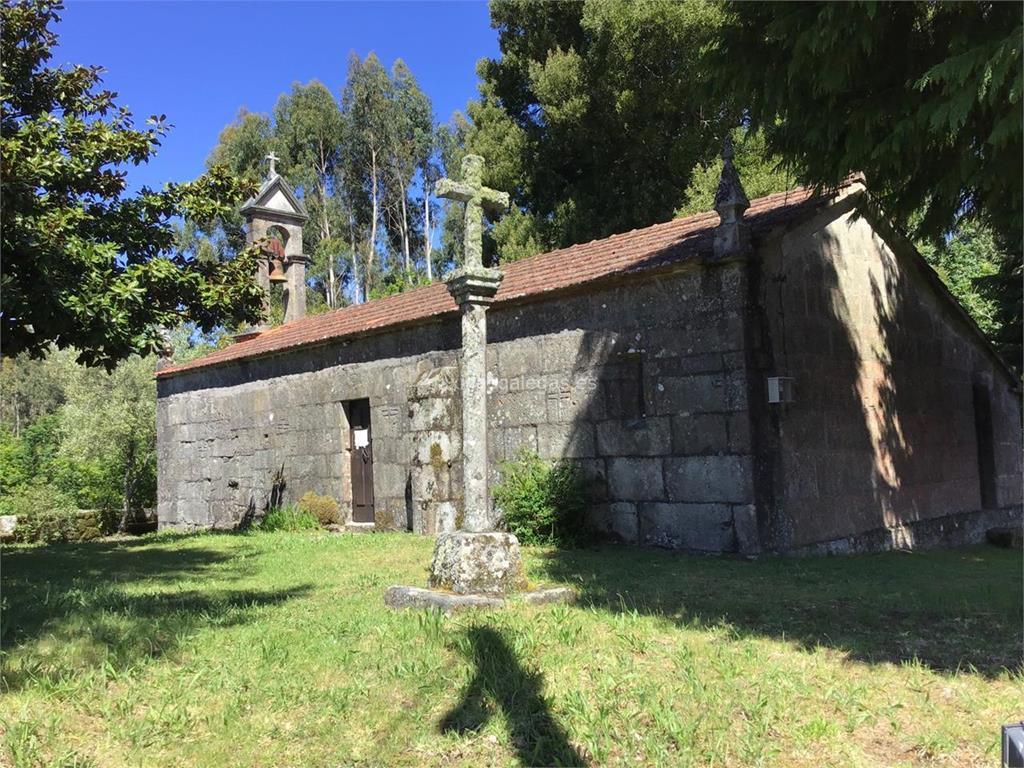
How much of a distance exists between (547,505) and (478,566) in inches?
168

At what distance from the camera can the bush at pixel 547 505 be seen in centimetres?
1014

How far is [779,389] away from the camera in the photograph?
29.7ft

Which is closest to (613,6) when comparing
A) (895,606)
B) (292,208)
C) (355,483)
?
(292,208)

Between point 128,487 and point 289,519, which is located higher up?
point 128,487

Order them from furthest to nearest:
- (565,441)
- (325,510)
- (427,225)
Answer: (427,225) < (325,510) < (565,441)

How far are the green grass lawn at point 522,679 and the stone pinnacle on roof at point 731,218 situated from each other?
3.90m

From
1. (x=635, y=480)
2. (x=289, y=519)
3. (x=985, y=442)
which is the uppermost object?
(x=985, y=442)

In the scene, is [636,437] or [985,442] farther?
[985,442]

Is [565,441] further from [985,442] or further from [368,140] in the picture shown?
[368,140]

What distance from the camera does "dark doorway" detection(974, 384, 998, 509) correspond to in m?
13.3

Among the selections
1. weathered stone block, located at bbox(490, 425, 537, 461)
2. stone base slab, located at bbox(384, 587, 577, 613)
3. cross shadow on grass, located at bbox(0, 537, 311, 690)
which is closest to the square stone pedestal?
stone base slab, located at bbox(384, 587, 577, 613)

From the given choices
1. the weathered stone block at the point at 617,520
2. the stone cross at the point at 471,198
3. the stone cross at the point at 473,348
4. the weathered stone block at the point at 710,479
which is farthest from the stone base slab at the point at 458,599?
the weathered stone block at the point at 617,520

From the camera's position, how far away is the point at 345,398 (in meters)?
13.9

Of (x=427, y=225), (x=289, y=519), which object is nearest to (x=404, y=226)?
(x=427, y=225)
